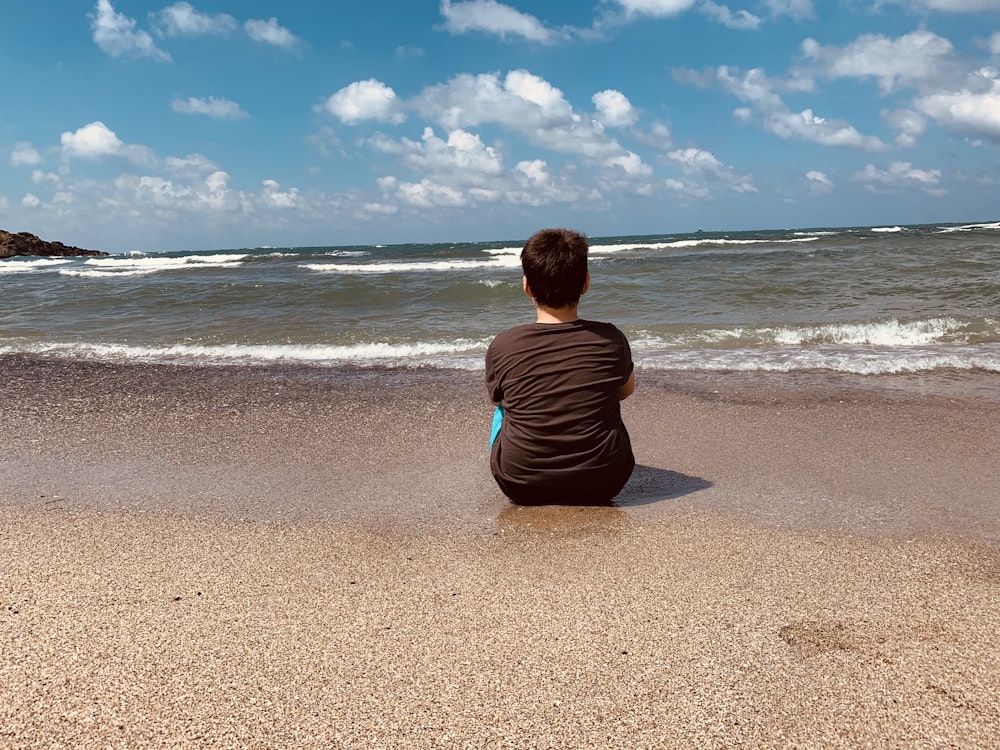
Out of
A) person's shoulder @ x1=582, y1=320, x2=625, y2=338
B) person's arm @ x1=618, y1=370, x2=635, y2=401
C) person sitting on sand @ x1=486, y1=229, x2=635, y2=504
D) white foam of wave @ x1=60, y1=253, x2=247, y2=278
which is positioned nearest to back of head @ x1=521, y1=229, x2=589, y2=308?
person sitting on sand @ x1=486, y1=229, x2=635, y2=504

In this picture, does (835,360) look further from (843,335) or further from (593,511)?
(593,511)

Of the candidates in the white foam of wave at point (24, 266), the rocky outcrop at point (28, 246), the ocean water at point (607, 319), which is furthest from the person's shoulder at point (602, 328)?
the rocky outcrop at point (28, 246)

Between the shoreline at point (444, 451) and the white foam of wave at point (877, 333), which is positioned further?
the white foam of wave at point (877, 333)

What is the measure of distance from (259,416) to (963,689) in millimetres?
4492

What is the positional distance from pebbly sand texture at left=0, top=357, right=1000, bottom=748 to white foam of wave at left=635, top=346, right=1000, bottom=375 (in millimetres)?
1832

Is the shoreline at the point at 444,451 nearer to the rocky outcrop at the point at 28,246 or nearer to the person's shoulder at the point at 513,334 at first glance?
the person's shoulder at the point at 513,334

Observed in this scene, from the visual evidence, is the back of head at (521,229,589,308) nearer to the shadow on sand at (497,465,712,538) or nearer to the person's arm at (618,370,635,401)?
the person's arm at (618,370,635,401)

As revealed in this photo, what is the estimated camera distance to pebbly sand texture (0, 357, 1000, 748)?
5.87ft

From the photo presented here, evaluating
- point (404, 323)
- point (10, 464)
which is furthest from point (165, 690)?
point (404, 323)

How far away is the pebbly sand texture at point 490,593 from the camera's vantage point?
179cm

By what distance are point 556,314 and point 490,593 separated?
1304mm

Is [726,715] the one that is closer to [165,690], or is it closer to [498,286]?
[165,690]

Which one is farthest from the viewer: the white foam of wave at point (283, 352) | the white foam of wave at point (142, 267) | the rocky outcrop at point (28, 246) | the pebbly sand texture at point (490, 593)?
the rocky outcrop at point (28, 246)

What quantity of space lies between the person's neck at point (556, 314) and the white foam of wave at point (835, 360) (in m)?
3.68
